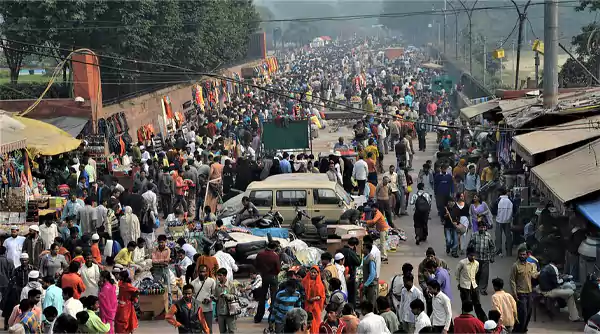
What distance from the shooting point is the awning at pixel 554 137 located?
17.9 metres

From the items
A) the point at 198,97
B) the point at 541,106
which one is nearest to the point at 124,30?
the point at 198,97

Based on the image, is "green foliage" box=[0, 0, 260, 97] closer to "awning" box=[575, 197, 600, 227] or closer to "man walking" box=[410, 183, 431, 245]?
"man walking" box=[410, 183, 431, 245]

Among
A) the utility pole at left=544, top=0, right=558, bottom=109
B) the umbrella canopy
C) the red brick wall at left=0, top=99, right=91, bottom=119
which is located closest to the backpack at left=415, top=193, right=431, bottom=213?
the utility pole at left=544, top=0, right=558, bottom=109

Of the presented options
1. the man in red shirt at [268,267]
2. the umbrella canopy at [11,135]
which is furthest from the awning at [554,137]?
the umbrella canopy at [11,135]

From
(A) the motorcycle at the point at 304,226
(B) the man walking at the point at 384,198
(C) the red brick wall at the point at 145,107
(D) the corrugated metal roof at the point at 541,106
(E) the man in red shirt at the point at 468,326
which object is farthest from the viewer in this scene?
(C) the red brick wall at the point at 145,107

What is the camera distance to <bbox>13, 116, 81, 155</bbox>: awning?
23.2 metres

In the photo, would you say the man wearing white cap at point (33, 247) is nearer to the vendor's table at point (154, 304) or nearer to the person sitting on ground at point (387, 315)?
the vendor's table at point (154, 304)

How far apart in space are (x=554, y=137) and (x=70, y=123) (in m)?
15.6

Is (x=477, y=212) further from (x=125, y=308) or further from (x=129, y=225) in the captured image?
(x=125, y=308)

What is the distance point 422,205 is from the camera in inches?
763

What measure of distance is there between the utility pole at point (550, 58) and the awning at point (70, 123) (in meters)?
13.5

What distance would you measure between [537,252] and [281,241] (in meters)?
4.19

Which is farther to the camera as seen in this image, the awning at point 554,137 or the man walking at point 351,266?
the awning at point 554,137

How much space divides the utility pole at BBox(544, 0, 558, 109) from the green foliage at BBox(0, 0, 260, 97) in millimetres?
12045
